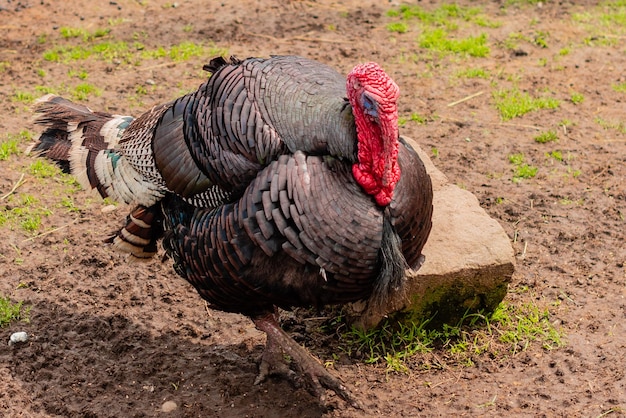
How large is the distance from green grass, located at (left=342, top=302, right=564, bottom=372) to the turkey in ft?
1.48

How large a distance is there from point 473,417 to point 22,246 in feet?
10.5

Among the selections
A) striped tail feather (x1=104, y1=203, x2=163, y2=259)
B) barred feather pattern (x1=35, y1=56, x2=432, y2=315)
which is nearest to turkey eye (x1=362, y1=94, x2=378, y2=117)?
barred feather pattern (x1=35, y1=56, x2=432, y2=315)

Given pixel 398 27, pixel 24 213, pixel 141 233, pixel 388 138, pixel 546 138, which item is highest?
pixel 388 138

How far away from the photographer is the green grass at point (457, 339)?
440 cm

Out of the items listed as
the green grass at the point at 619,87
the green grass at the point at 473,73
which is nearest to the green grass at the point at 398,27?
the green grass at the point at 473,73

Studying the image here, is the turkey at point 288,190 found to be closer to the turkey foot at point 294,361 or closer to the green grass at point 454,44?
the turkey foot at point 294,361

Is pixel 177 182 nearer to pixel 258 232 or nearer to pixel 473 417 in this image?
pixel 258 232

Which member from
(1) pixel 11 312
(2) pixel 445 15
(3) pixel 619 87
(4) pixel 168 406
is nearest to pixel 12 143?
(1) pixel 11 312

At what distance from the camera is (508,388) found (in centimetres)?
412

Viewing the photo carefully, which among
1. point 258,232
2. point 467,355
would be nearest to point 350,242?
point 258,232

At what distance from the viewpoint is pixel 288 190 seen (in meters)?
3.27

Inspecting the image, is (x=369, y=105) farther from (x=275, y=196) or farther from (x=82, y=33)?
(x=82, y=33)

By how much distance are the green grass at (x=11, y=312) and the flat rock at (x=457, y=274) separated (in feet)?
6.56

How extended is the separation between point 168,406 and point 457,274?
175cm
